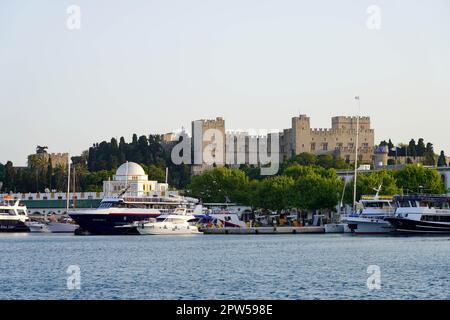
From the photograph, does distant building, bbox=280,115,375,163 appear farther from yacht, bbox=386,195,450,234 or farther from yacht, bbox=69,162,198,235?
yacht, bbox=386,195,450,234

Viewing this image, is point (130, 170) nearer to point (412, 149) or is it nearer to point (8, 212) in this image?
point (8, 212)

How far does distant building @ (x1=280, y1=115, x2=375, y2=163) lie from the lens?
16675 cm

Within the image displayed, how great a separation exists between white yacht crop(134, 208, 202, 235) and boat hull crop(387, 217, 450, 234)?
62.3 feet

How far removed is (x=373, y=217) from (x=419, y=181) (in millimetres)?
19215

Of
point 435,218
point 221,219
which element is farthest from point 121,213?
point 435,218

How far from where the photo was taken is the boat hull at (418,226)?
75750 mm

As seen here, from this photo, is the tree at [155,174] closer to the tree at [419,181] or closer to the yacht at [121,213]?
the yacht at [121,213]

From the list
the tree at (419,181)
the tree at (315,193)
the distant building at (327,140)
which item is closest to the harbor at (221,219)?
the tree at (315,193)

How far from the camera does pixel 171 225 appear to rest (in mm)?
87062

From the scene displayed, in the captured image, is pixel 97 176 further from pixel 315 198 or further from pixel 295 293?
pixel 295 293

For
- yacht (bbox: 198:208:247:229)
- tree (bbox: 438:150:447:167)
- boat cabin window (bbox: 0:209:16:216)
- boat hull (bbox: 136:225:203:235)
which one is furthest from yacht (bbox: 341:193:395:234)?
tree (bbox: 438:150:447:167)

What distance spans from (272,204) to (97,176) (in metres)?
40.1

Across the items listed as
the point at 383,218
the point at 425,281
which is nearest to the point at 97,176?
the point at 383,218

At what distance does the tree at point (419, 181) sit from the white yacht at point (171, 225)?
19.7 meters
